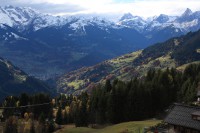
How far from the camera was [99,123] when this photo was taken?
494ft

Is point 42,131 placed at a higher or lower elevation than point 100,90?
lower

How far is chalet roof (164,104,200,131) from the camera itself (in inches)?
2653

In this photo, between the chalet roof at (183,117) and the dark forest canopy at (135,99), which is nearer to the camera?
the chalet roof at (183,117)

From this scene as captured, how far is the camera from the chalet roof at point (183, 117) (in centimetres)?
6738

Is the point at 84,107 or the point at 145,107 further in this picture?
the point at 84,107

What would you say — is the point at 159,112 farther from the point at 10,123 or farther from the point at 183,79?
the point at 10,123

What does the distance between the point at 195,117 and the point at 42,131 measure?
102719mm

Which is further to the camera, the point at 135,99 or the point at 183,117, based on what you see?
the point at 135,99

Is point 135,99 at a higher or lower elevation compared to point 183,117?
higher

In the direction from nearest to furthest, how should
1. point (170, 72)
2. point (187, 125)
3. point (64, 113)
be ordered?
1. point (187, 125)
2. point (170, 72)
3. point (64, 113)

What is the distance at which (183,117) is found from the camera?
69.3 meters

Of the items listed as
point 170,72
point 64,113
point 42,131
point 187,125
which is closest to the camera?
point 187,125

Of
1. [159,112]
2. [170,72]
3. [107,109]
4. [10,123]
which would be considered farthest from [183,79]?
[10,123]

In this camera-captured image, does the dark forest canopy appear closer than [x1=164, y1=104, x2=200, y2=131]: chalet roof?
A: No
